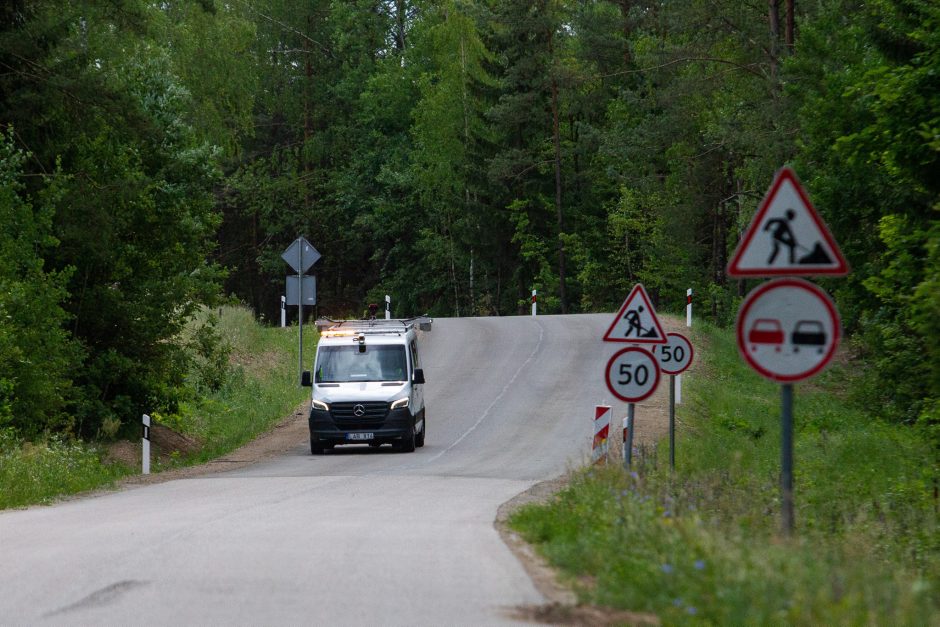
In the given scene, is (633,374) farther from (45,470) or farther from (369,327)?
(369,327)

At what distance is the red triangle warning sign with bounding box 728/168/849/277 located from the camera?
848 cm

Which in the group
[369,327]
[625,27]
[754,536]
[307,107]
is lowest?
[754,536]

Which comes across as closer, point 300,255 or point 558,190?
point 300,255

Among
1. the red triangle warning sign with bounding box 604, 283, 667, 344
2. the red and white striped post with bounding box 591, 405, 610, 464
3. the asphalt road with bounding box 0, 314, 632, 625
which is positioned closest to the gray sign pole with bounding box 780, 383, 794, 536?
the asphalt road with bounding box 0, 314, 632, 625

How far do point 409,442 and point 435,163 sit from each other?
44.7 metres

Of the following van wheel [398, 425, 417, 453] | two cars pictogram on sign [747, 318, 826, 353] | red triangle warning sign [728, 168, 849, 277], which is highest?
red triangle warning sign [728, 168, 849, 277]

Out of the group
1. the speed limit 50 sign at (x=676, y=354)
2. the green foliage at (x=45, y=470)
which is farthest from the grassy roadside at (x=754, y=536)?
the green foliage at (x=45, y=470)

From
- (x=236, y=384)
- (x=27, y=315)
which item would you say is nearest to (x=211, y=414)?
(x=236, y=384)

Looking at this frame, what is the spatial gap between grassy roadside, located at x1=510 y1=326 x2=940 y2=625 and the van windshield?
545 centimetres

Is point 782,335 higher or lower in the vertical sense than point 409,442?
higher

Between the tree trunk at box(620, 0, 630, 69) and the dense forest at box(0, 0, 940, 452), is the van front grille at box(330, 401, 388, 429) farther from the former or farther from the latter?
the tree trunk at box(620, 0, 630, 69)

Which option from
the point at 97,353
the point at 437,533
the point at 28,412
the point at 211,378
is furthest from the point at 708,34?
the point at 437,533

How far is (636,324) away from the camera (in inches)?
626

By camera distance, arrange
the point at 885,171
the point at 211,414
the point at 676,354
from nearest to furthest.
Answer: the point at 676,354
the point at 885,171
the point at 211,414
